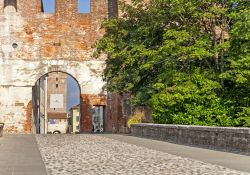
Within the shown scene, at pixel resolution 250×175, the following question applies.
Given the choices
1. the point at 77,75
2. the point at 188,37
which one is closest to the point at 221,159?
the point at 188,37

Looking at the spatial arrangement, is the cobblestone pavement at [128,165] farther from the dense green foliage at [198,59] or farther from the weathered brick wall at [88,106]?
the weathered brick wall at [88,106]

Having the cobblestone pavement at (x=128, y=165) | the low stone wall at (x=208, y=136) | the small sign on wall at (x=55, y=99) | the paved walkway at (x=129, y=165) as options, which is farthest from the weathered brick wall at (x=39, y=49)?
the small sign on wall at (x=55, y=99)

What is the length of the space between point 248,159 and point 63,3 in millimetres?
22316

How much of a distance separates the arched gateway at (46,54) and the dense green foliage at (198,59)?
833 cm

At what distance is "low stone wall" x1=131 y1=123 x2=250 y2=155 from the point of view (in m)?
10.7

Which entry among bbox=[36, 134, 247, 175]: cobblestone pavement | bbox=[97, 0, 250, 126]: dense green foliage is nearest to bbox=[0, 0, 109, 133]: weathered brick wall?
bbox=[97, 0, 250, 126]: dense green foliage

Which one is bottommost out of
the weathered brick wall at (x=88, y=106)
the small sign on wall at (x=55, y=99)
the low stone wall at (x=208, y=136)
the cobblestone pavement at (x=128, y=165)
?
the cobblestone pavement at (x=128, y=165)

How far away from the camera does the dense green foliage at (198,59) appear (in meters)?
17.2

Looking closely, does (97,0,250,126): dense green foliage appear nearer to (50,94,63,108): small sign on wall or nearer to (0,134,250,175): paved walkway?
(0,134,250,175): paved walkway

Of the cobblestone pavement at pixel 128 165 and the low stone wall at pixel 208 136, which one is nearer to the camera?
the cobblestone pavement at pixel 128 165

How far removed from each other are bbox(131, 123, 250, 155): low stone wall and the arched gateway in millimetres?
12062

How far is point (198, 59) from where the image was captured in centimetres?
1931

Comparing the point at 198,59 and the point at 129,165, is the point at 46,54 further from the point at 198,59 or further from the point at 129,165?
the point at 129,165

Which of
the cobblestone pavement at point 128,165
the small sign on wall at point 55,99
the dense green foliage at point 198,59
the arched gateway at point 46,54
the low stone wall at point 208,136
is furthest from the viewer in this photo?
the small sign on wall at point 55,99
